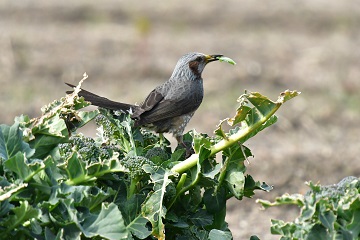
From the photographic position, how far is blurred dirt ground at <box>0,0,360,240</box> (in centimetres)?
906

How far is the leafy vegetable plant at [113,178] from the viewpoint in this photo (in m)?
3.54

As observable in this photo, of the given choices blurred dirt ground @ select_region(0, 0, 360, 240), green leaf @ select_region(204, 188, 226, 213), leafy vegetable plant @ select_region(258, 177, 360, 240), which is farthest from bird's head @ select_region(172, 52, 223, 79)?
leafy vegetable plant @ select_region(258, 177, 360, 240)

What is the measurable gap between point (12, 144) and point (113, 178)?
51 cm

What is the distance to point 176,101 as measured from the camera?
6.16 meters

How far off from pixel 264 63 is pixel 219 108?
8.36 feet

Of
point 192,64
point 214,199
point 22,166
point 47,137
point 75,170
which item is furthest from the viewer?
point 192,64

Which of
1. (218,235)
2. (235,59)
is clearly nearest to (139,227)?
(218,235)

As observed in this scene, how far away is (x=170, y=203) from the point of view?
164 inches

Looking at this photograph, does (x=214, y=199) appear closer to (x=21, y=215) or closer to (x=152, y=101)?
(x=21, y=215)

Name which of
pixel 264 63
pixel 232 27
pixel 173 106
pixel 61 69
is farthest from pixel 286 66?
pixel 173 106

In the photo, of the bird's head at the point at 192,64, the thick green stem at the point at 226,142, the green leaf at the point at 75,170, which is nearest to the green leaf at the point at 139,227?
the thick green stem at the point at 226,142

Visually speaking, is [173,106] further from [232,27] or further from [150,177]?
[232,27]

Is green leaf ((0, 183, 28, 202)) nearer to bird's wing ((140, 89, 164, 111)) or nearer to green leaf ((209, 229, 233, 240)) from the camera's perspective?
green leaf ((209, 229, 233, 240))

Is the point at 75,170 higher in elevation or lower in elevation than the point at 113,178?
lower
